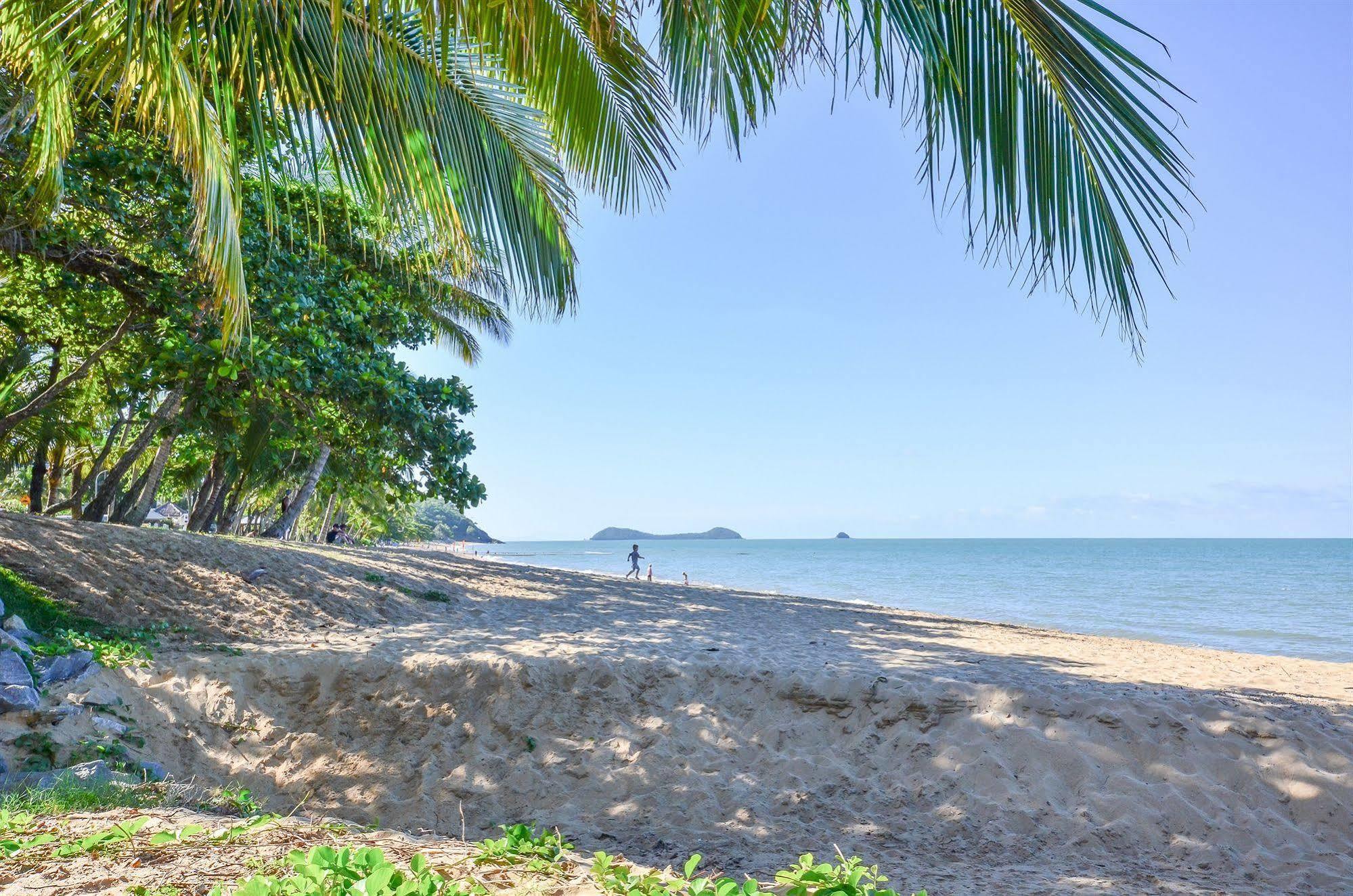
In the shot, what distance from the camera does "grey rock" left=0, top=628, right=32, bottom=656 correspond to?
530 cm

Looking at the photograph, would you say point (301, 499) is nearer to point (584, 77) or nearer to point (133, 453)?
point (133, 453)

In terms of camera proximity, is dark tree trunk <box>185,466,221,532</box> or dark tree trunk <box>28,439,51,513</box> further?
dark tree trunk <box>185,466,221,532</box>

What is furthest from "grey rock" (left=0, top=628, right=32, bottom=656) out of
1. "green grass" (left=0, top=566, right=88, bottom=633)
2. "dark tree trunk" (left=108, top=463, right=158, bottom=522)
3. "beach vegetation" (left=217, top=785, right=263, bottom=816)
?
"dark tree trunk" (left=108, top=463, right=158, bottom=522)

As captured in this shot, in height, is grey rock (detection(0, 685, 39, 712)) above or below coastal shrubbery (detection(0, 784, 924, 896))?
below

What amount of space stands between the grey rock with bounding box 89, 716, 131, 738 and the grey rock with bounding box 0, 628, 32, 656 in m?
0.99

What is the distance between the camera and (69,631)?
6203 mm

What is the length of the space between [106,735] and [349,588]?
15.6ft

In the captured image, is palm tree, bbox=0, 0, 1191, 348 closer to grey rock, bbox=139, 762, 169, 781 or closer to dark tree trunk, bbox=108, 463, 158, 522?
grey rock, bbox=139, 762, 169, 781

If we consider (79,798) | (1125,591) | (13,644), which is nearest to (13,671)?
(13,644)

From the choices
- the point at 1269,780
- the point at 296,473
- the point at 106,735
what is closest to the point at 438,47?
the point at 106,735

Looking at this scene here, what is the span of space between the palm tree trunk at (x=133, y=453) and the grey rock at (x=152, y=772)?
6.98 metres

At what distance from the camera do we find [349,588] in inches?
374

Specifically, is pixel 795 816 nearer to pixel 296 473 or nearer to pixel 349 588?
pixel 349 588

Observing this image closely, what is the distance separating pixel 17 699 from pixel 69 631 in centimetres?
182
